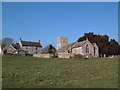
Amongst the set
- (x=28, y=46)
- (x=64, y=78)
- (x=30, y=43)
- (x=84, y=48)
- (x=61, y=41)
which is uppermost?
(x=61, y=41)

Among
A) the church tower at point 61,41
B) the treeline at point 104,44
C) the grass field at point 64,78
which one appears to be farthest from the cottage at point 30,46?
the grass field at point 64,78

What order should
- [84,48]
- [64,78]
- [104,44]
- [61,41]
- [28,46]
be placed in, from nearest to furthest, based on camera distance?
[64,78] → [84,48] → [104,44] → [28,46] → [61,41]

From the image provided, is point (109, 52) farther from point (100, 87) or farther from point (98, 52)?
point (100, 87)

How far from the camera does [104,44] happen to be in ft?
245

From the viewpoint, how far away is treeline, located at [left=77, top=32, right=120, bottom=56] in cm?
7169

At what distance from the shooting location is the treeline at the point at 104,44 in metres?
71.7

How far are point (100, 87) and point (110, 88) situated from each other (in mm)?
472

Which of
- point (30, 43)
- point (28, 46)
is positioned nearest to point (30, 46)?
point (28, 46)

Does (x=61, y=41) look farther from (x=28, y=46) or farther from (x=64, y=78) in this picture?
(x=64, y=78)

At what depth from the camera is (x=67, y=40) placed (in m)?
101

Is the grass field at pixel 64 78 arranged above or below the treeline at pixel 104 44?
below

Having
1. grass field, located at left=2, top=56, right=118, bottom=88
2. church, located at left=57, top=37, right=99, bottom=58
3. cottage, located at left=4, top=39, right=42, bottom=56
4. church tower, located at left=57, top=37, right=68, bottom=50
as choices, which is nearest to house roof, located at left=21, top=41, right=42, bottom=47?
cottage, located at left=4, top=39, right=42, bottom=56

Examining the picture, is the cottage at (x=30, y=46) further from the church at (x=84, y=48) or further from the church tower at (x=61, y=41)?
the church at (x=84, y=48)

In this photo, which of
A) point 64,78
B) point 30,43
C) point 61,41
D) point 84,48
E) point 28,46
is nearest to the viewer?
point 64,78
